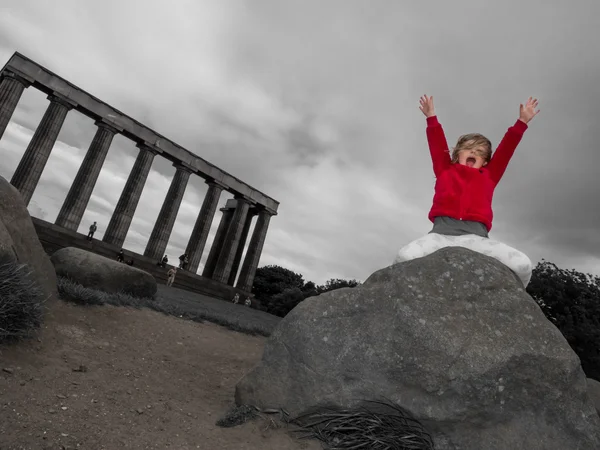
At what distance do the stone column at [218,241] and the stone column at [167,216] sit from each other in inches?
339

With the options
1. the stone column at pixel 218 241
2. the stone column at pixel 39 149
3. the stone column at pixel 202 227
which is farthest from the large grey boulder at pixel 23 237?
the stone column at pixel 218 241

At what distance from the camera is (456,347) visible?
381 centimetres

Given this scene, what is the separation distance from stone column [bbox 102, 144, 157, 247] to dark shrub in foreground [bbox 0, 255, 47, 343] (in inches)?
1042

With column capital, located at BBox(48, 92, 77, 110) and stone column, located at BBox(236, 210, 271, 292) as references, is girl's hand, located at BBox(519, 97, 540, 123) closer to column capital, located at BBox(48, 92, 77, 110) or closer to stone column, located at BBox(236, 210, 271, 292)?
column capital, located at BBox(48, 92, 77, 110)

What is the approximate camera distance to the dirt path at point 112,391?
3.44 meters

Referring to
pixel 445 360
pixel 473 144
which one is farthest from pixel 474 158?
pixel 445 360

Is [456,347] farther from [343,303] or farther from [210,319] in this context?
[210,319]

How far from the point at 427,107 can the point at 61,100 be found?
30084 millimetres

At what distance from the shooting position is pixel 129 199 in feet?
101

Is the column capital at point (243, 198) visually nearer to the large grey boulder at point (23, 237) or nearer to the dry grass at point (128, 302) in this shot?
the dry grass at point (128, 302)

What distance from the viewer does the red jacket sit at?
475 centimetres

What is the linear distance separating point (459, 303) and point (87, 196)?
3008 cm

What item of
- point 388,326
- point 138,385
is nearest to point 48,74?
point 138,385

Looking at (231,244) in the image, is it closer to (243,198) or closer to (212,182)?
(243,198)
